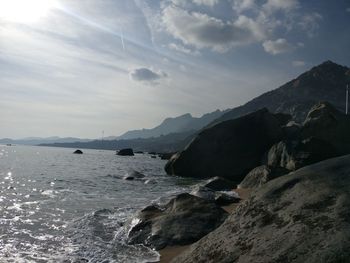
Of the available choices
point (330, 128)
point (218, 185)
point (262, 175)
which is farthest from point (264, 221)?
point (330, 128)

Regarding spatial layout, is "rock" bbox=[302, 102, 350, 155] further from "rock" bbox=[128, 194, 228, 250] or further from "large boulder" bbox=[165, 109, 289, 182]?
"rock" bbox=[128, 194, 228, 250]

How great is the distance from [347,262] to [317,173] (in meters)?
2.45

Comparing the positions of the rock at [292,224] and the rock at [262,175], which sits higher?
the rock at [292,224]

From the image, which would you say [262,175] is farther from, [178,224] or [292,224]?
[292,224]

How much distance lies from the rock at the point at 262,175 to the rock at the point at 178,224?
1305 cm

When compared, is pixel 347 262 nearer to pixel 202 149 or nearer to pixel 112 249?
pixel 112 249

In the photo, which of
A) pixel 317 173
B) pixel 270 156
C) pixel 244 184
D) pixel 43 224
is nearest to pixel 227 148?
pixel 270 156

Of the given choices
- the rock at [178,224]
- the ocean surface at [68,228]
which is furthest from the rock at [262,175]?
the rock at [178,224]

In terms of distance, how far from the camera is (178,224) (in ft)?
41.1

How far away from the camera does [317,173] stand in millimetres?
6824

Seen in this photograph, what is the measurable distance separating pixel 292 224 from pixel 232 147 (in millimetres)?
38983

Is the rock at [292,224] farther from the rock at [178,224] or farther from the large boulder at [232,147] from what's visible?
the large boulder at [232,147]

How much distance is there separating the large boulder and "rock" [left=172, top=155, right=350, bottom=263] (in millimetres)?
36364

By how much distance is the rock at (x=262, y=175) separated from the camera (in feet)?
86.4
